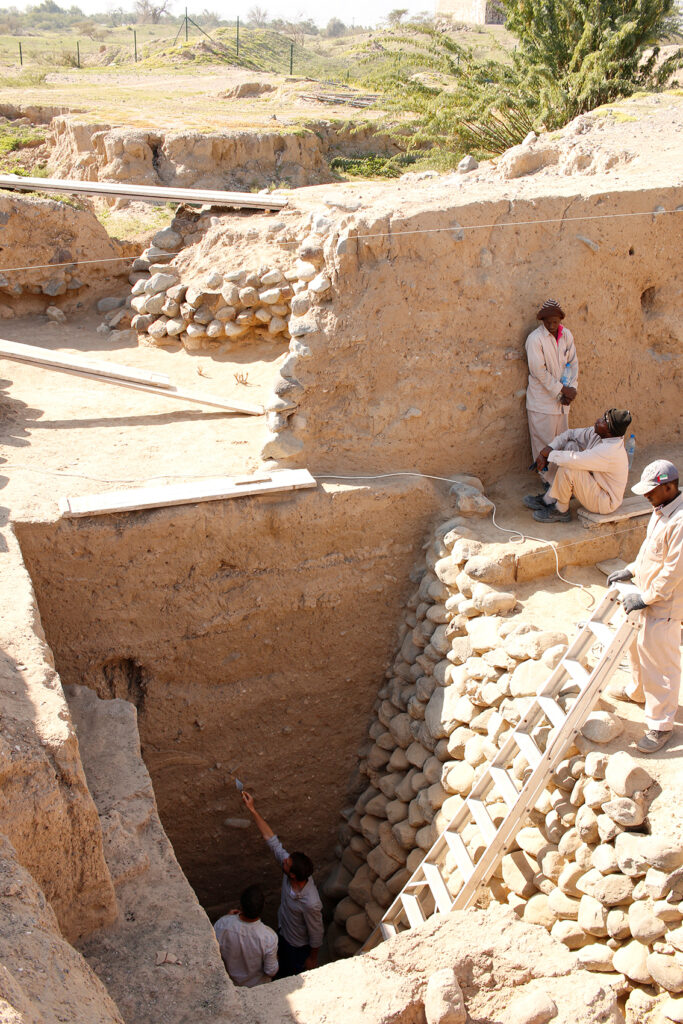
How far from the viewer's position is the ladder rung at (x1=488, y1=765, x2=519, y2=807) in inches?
159

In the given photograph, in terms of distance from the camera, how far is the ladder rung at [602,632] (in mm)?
4129

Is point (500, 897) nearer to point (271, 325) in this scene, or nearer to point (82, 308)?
point (271, 325)

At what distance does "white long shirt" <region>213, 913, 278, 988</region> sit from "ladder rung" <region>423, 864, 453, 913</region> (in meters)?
0.89

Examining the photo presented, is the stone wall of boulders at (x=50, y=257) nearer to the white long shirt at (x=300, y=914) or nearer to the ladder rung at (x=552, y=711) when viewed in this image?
the white long shirt at (x=300, y=914)

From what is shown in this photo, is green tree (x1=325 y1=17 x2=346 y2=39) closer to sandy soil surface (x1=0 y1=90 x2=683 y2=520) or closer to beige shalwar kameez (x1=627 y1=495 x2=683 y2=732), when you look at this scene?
sandy soil surface (x1=0 y1=90 x2=683 y2=520)

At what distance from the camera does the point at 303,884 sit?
5.02m

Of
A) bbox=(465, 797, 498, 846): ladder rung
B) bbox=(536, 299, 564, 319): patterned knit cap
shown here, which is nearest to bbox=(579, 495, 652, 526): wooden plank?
bbox=(536, 299, 564, 319): patterned knit cap

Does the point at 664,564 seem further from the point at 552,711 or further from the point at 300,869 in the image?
the point at 300,869

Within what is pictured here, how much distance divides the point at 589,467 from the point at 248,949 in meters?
3.44

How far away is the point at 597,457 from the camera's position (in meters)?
5.32

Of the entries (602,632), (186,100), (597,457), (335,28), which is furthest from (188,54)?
(335,28)

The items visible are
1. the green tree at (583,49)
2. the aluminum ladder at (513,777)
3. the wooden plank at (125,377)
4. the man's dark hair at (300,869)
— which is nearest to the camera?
the aluminum ladder at (513,777)

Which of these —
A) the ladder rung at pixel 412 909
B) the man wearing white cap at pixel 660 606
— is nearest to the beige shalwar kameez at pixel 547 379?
the man wearing white cap at pixel 660 606

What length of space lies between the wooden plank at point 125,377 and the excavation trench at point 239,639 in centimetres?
158
